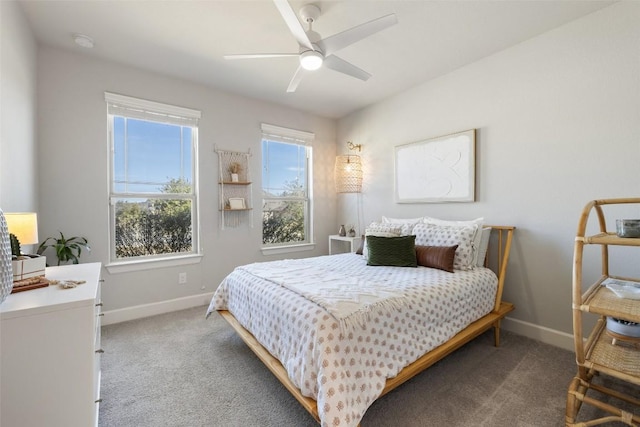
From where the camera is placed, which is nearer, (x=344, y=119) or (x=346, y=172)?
(x=346, y=172)

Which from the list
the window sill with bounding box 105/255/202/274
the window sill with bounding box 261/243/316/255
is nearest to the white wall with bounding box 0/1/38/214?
the window sill with bounding box 105/255/202/274

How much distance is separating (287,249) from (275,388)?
2.38m

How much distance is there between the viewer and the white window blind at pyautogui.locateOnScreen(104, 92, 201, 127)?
112 inches

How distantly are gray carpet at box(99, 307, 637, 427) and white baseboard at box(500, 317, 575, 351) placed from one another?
2.9 inches

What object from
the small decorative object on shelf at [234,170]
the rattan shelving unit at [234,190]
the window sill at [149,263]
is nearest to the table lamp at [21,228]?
the window sill at [149,263]

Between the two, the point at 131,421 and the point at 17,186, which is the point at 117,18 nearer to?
the point at 17,186

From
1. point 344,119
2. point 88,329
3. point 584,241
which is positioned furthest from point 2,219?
point 344,119

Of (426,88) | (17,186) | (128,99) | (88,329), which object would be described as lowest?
(88,329)

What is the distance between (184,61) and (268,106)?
126 cm

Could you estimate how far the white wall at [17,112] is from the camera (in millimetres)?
1730

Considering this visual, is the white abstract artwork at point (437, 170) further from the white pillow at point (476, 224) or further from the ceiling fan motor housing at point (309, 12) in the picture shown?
the ceiling fan motor housing at point (309, 12)

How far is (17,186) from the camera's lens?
196 cm

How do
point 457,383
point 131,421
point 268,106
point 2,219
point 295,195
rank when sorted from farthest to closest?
point 295,195
point 268,106
point 457,383
point 131,421
point 2,219

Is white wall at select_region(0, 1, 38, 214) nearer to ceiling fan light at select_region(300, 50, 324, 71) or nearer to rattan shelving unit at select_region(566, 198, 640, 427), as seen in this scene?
ceiling fan light at select_region(300, 50, 324, 71)
